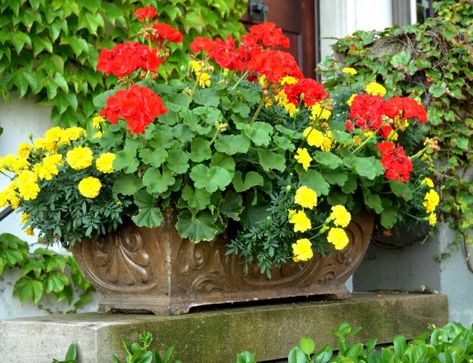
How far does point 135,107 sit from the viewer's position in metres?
1.88

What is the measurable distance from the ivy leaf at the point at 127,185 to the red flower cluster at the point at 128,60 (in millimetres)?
260

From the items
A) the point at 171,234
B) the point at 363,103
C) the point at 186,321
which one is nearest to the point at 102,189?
the point at 171,234

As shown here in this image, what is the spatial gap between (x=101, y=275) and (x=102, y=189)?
0.27 meters

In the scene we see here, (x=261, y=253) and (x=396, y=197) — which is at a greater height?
(x=396, y=197)

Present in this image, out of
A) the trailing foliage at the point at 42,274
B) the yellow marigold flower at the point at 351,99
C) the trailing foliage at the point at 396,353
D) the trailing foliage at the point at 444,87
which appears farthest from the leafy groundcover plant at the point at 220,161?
the trailing foliage at the point at 42,274

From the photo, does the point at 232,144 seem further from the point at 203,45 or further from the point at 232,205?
the point at 203,45

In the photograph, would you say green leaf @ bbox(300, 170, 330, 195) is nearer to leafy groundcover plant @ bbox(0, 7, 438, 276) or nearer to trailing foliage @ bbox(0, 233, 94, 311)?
leafy groundcover plant @ bbox(0, 7, 438, 276)

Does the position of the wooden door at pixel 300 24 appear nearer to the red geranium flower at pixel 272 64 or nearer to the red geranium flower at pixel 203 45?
the red geranium flower at pixel 203 45

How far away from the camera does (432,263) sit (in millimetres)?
2805

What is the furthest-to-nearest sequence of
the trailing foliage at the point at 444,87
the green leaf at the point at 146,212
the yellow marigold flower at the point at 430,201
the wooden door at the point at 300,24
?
the wooden door at the point at 300,24
the trailing foliage at the point at 444,87
the yellow marigold flower at the point at 430,201
the green leaf at the point at 146,212

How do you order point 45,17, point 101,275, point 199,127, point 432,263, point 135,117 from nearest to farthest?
point 135,117, point 199,127, point 101,275, point 432,263, point 45,17

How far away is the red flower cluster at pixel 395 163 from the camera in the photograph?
2.21 m

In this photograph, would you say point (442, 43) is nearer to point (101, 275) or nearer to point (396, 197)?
point (396, 197)

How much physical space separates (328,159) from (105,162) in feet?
1.90
